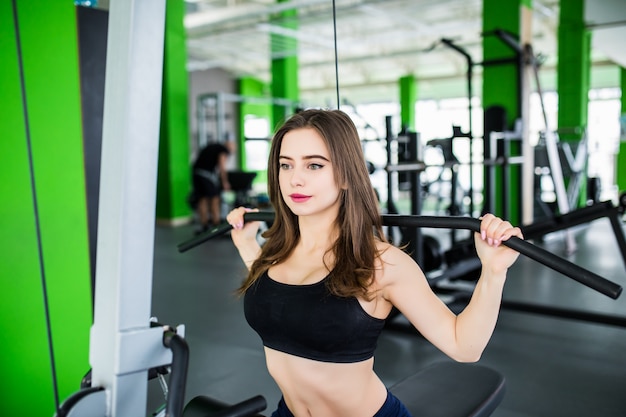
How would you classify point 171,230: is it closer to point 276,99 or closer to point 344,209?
point 276,99

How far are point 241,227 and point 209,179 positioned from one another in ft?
20.0

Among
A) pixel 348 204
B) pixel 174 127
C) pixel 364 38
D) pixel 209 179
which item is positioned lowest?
pixel 209 179

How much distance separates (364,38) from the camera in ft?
35.6

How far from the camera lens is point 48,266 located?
A: 1.87 meters

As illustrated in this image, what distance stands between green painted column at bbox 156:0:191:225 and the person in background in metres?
0.74

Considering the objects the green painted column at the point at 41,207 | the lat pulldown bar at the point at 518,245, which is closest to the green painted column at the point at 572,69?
the green painted column at the point at 41,207

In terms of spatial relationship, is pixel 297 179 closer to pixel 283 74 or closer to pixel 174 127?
pixel 174 127

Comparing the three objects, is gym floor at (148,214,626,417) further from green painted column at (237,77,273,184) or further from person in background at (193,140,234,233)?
green painted column at (237,77,273,184)

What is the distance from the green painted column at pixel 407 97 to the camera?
1383cm

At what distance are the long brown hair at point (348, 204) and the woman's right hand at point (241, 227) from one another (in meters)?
0.17

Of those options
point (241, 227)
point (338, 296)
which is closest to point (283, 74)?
point (241, 227)

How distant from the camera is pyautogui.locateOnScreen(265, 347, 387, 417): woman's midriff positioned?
1.08 meters

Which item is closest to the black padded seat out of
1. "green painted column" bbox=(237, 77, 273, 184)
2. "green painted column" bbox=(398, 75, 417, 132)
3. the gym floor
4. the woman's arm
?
the woman's arm

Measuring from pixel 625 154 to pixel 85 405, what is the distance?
11268 mm
